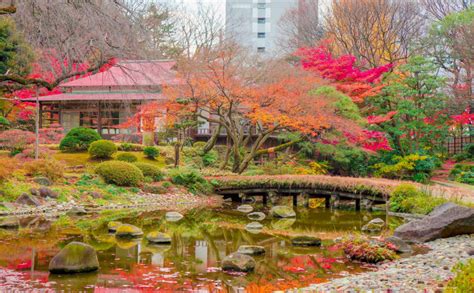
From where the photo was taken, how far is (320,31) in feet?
125

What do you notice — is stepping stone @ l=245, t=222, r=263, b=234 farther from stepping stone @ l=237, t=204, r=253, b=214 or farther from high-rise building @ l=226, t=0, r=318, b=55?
high-rise building @ l=226, t=0, r=318, b=55

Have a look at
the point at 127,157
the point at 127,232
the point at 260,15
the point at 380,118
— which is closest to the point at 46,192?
the point at 127,232

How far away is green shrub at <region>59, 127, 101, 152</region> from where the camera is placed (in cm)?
2766

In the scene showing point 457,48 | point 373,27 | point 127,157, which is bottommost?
point 127,157

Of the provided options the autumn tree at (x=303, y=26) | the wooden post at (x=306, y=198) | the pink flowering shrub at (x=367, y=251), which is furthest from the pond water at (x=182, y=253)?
the autumn tree at (x=303, y=26)

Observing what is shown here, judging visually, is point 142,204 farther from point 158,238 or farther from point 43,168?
point 158,238

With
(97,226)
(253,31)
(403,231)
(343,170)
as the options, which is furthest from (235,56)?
(253,31)

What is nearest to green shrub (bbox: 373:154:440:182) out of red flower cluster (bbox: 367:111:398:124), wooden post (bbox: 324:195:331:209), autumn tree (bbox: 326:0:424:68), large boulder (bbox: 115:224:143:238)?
red flower cluster (bbox: 367:111:398:124)

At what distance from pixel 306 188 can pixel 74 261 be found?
13608 mm

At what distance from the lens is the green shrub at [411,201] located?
16.2m

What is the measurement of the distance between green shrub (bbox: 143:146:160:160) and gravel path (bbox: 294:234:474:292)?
1877cm

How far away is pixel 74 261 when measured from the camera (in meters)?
8.77

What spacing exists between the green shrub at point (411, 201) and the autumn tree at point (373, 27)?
49.1 feet

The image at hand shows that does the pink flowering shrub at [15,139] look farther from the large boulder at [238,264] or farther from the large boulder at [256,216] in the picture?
the large boulder at [238,264]
